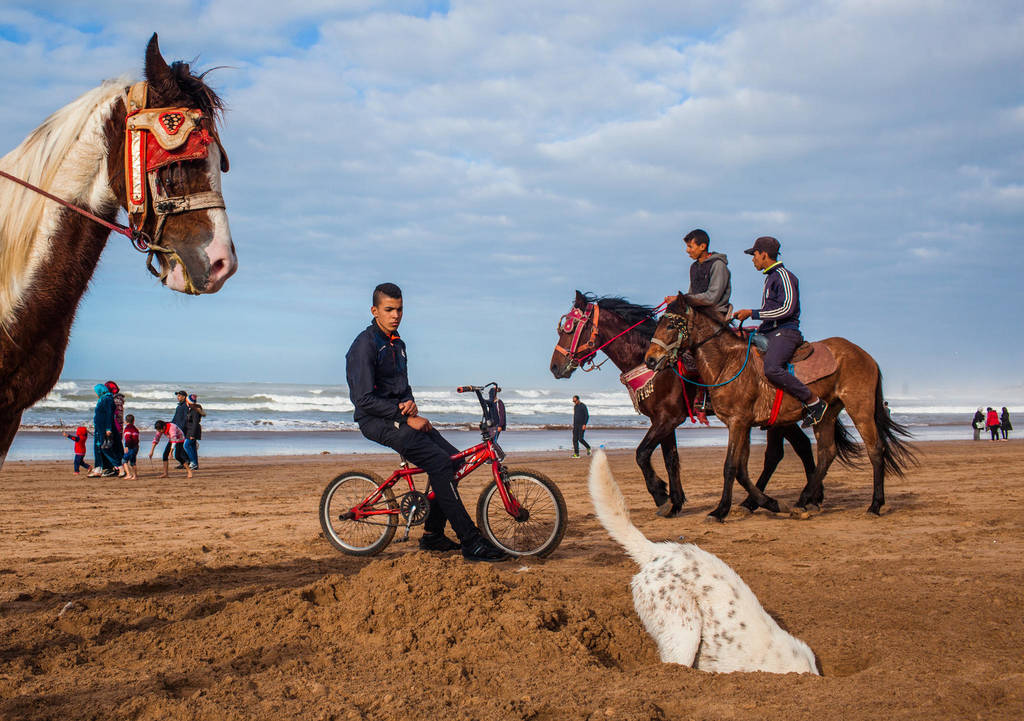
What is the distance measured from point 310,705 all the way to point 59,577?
3.97 metres

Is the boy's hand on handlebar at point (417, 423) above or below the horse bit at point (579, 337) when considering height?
below

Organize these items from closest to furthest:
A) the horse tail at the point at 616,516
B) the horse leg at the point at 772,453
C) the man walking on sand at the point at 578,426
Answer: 1. the horse tail at the point at 616,516
2. the horse leg at the point at 772,453
3. the man walking on sand at the point at 578,426

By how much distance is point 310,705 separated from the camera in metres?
3.33

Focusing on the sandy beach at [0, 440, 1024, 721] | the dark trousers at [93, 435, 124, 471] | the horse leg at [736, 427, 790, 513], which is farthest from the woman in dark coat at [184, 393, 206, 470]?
the horse leg at [736, 427, 790, 513]

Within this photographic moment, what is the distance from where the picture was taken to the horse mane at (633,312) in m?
10.3

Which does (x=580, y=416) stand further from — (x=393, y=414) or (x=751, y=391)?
(x=393, y=414)

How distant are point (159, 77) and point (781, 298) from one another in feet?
25.5

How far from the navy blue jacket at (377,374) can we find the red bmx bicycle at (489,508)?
2.02 feet

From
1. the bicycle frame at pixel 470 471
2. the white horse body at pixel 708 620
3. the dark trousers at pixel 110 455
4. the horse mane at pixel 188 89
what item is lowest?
the dark trousers at pixel 110 455

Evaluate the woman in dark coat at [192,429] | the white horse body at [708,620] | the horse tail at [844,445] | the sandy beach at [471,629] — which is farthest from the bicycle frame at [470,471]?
the woman in dark coat at [192,429]

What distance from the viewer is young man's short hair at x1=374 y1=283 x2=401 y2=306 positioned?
6.68 m

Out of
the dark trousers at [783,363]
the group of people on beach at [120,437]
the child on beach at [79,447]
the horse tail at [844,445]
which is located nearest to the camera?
the dark trousers at [783,363]

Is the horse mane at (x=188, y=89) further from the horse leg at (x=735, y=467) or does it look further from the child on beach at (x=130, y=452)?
the child on beach at (x=130, y=452)

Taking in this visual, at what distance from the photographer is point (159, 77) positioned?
11.6ft
